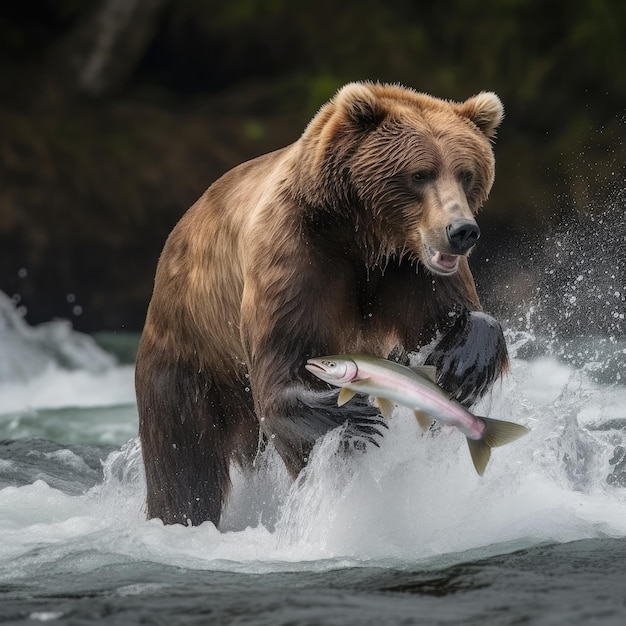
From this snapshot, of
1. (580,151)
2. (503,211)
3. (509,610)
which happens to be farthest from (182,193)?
(509,610)

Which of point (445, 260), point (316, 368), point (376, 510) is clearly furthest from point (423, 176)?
point (376, 510)

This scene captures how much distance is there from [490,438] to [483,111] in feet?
5.21

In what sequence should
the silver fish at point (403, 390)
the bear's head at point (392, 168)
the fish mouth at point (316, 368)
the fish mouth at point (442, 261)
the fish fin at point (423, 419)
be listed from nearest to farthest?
the silver fish at point (403, 390)
the fish mouth at point (316, 368)
the fish fin at point (423, 419)
the fish mouth at point (442, 261)
the bear's head at point (392, 168)

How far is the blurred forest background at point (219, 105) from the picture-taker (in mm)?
15758

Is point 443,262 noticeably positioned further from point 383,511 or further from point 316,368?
point 383,511

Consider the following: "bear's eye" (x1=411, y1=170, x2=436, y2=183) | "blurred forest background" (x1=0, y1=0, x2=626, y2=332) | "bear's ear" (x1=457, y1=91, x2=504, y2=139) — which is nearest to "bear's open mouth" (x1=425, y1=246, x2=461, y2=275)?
"bear's eye" (x1=411, y1=170, x2=436, y2=183)

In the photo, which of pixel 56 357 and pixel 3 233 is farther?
pixel 3 233

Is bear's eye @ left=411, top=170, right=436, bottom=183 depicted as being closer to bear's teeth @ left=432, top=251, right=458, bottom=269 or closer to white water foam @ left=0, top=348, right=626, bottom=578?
bear's teeth @ left=432, top=251, right=458, bottom=269

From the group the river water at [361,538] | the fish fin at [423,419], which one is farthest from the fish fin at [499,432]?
the river water at [361,538]

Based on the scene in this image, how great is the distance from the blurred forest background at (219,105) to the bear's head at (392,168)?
8678 millimetres

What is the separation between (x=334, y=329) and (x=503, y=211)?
1049 cm

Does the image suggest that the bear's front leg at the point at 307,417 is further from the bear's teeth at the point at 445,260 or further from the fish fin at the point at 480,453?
the bear's teeth at the point at 445,260

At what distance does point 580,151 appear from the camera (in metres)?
16.5

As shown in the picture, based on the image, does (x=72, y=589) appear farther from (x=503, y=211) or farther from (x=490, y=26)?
(x=490, y=26)
